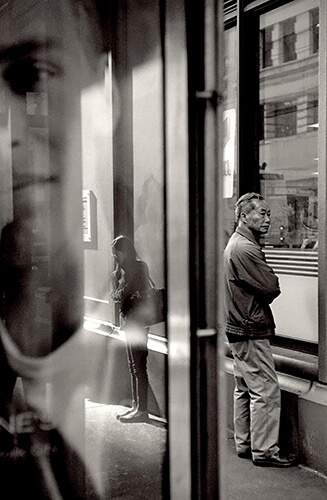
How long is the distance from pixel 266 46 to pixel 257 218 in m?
1.74

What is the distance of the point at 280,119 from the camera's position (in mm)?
5297

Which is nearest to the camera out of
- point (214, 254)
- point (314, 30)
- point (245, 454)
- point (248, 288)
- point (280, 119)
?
point (214, 254)

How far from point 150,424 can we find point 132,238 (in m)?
0.60

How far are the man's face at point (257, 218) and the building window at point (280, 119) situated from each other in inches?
42.1

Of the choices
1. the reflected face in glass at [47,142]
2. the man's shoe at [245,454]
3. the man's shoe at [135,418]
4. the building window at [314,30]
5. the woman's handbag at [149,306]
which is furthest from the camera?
the building window at [314,30]

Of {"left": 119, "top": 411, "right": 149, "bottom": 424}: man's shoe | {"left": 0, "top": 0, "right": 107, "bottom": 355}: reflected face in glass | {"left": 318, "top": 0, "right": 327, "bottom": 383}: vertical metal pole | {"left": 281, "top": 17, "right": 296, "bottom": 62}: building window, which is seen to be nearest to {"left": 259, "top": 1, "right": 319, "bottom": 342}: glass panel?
{"left": 281, "top": 17, "right": 296, "bottom": 62}: building window

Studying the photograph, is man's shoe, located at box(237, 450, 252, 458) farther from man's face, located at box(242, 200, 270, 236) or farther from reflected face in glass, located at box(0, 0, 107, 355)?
reflected face in glass, located at box(0, 0, 107, 355)

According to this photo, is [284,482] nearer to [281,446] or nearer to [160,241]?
[281,446]

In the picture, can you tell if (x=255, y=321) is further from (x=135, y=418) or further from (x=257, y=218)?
(x=135, y=418)

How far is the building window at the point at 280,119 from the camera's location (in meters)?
5.17

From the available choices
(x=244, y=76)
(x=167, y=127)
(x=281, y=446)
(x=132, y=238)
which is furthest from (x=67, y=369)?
(x=244, y=76)

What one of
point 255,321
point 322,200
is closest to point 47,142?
point 255,321

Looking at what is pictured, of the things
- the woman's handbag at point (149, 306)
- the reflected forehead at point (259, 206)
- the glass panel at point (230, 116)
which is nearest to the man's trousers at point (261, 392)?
the reflected forehead at point (259, 206)

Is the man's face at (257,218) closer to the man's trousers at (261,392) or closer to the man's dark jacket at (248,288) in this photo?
the man's dark jacket at (248,288)
